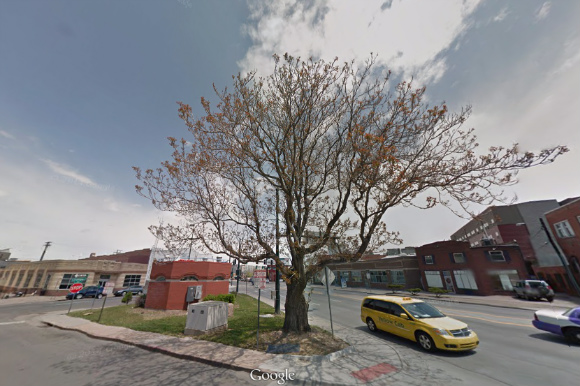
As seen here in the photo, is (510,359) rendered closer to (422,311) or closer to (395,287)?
(422,311)

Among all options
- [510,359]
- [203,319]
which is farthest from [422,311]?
[203,319]

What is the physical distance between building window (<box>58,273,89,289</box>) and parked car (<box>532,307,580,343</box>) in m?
50.6

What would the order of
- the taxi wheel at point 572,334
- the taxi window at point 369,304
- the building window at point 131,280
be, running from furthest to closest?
the building window at point 131,280 < the taxi window at point 369,304 < the taxi wheel at point 572,334

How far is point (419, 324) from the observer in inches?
344

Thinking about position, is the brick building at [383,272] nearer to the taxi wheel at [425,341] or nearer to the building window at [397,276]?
the building window at [397,276]

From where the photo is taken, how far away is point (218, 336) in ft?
31.8

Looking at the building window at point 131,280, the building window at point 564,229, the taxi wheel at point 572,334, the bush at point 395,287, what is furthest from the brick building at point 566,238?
the building window at point 131,280

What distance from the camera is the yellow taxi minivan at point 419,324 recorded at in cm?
791

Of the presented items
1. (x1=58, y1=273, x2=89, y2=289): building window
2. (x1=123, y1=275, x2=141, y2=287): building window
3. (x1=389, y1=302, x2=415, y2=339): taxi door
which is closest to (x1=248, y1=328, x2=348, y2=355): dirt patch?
(x1=389, y1=302, x2=415, y2=339): taxi door

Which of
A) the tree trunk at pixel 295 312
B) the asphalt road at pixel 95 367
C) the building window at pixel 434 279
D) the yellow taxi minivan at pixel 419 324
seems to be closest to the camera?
the asphalt road at pixel 95 367

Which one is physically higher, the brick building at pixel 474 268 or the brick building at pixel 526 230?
the brick building at pixel 526 230

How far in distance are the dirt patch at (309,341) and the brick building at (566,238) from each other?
31029 millimetres

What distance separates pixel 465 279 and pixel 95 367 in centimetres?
4102

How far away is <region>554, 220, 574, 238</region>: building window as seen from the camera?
2400cm
